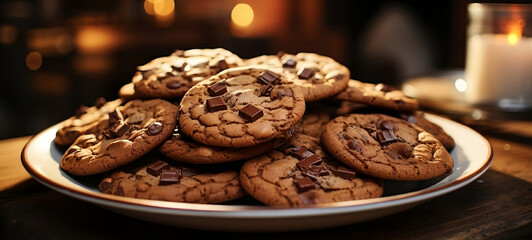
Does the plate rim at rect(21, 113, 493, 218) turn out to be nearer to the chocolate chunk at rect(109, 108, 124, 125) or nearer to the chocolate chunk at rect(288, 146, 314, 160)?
the chocolate chunk at rect(288, 146, 314, 160)

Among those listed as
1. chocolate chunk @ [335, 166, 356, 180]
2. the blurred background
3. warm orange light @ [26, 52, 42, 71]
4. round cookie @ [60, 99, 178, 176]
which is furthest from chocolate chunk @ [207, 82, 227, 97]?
warm orange light @ [26, 52, 42, 71]

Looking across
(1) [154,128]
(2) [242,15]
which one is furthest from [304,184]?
(2) [242,15]

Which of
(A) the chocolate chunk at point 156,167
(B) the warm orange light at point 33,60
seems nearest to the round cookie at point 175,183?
(A) the chocolate chunk at point 156,167

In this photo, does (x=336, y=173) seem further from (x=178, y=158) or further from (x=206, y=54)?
(x=206, y=54)

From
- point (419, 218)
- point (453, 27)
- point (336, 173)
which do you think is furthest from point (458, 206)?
point (453, 27)

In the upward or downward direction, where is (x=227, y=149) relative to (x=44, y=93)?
upward

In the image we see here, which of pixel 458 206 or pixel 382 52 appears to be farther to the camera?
pixel 382 52
